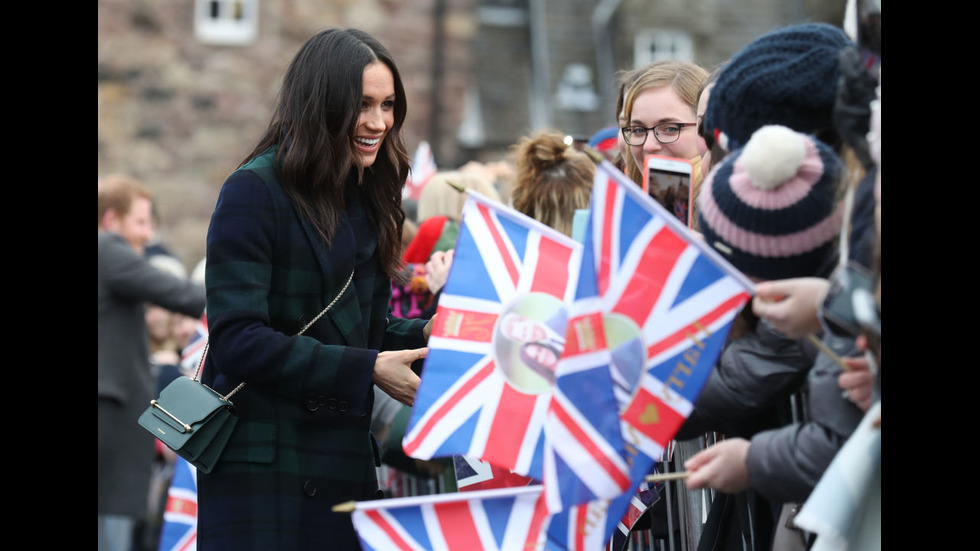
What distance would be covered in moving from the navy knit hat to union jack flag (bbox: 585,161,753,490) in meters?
0.39

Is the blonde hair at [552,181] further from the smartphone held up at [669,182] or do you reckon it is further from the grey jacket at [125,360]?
the grey jacket at [125,360]

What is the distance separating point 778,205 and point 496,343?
86cm

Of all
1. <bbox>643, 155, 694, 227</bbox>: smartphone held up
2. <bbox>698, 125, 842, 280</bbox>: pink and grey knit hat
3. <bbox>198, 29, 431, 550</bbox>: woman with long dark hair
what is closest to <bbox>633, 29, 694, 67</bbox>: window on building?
<bbox>643, 155, 694, 227</bbox>: smartphone held up

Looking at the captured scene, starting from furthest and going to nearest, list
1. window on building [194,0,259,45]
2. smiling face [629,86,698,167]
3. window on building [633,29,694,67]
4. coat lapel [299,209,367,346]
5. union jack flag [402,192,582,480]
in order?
window on building [633,29,694,67], window on building [194,0,259,45], smiling face [629,86,698,167], coat lapel [299,209,367,346], union jack flag [402,192,582,480]

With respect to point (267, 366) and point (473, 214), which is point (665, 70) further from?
point (267, 366)

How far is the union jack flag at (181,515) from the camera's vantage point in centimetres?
494

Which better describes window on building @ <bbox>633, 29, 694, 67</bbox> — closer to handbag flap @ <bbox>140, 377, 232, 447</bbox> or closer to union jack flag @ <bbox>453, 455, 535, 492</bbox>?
union jack flag @ <bbox>453, 455, 535, 492</bbox>

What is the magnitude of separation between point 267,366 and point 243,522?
0.45 m

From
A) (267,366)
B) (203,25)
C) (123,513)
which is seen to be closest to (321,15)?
(203,25)

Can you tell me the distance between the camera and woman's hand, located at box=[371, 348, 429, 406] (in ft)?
11.4

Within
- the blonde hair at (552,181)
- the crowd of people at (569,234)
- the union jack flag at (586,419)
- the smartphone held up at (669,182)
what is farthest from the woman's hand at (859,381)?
the blonde hair at (552,181)

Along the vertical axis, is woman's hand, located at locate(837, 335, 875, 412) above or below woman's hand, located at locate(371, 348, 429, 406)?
Answer: above

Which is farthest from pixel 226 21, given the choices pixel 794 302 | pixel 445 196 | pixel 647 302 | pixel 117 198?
pixel 794 302

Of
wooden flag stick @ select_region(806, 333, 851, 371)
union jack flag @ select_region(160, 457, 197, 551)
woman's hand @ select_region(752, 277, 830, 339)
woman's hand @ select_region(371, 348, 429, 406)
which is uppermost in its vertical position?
woman's hand @ select_region(752, 277, 830, 339)
